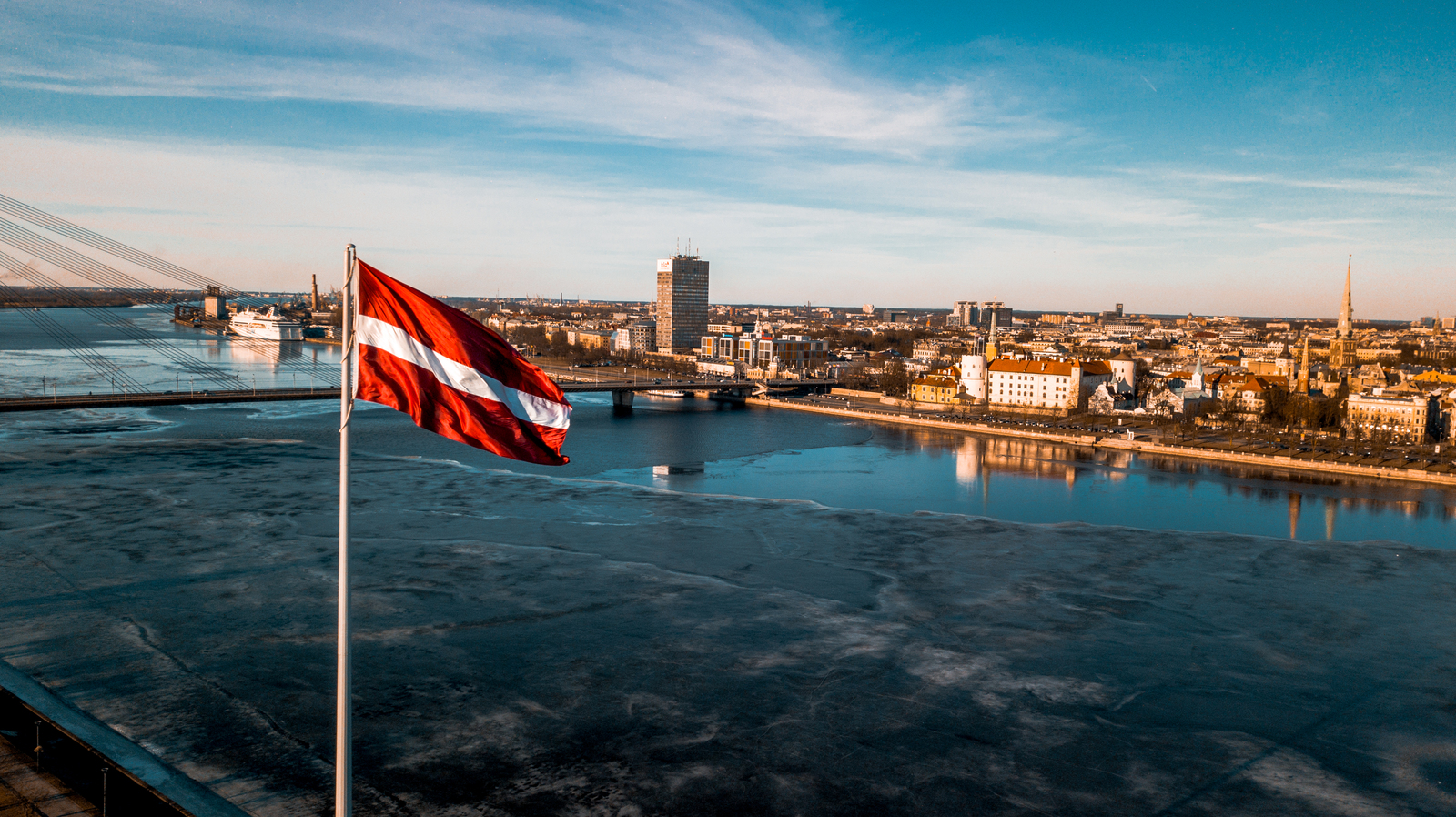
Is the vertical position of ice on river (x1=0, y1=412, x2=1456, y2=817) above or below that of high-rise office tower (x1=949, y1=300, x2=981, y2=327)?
below

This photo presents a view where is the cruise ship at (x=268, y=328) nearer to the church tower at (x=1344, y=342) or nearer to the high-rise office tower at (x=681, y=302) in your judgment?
the high-rise office tower at (x=681, y=302)

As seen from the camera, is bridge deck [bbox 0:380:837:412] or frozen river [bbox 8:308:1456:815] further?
bridge deck [bbox 0:380:837:412]

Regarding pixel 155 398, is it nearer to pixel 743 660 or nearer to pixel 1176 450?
pixel 743 660

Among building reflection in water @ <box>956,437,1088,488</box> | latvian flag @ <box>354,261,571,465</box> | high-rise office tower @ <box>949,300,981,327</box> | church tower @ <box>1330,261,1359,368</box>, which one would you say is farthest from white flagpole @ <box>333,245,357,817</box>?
high-rise office tower @ <box>949,300,981,327</box>

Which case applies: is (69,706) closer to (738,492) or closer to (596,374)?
(738,492)

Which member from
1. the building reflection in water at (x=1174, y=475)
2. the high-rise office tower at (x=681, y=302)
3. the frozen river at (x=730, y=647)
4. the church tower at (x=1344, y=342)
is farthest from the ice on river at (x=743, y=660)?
the high-rise office tower at (x=681, y=302)

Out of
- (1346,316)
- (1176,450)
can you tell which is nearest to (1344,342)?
(1346,316)

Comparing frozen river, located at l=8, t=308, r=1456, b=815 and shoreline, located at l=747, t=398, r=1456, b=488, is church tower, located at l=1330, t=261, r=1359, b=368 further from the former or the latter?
frozen river, located at l=8, t=308, r=1456, b=815
